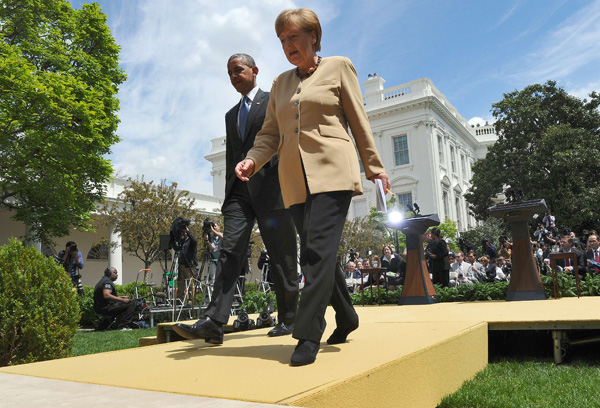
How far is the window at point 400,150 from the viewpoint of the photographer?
129 feet

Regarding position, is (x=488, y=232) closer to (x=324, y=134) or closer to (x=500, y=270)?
(x=500, y=270)

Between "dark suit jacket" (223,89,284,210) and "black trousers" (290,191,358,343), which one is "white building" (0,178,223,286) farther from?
"black trousers" (290,191,358,343)

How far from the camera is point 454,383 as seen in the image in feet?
8.92

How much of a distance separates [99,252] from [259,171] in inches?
1058

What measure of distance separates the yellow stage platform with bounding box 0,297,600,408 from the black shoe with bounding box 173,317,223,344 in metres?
0.09

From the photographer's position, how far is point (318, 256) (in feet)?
7.99

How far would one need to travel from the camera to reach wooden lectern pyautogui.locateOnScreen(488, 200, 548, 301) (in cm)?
679

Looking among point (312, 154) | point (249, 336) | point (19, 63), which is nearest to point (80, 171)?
point (19, 63)

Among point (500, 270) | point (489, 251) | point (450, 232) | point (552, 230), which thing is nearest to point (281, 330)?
point (500, 270)

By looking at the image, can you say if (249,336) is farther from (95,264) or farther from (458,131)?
(458,131)

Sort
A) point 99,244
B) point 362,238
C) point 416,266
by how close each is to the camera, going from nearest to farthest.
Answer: point 416,266, point 99,244, point 362,238

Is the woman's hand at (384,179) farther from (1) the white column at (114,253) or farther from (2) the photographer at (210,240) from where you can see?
(1) the white column at (114,253)

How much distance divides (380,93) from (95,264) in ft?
87.0

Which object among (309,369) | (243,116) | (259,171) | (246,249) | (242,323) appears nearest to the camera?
(309,369)
